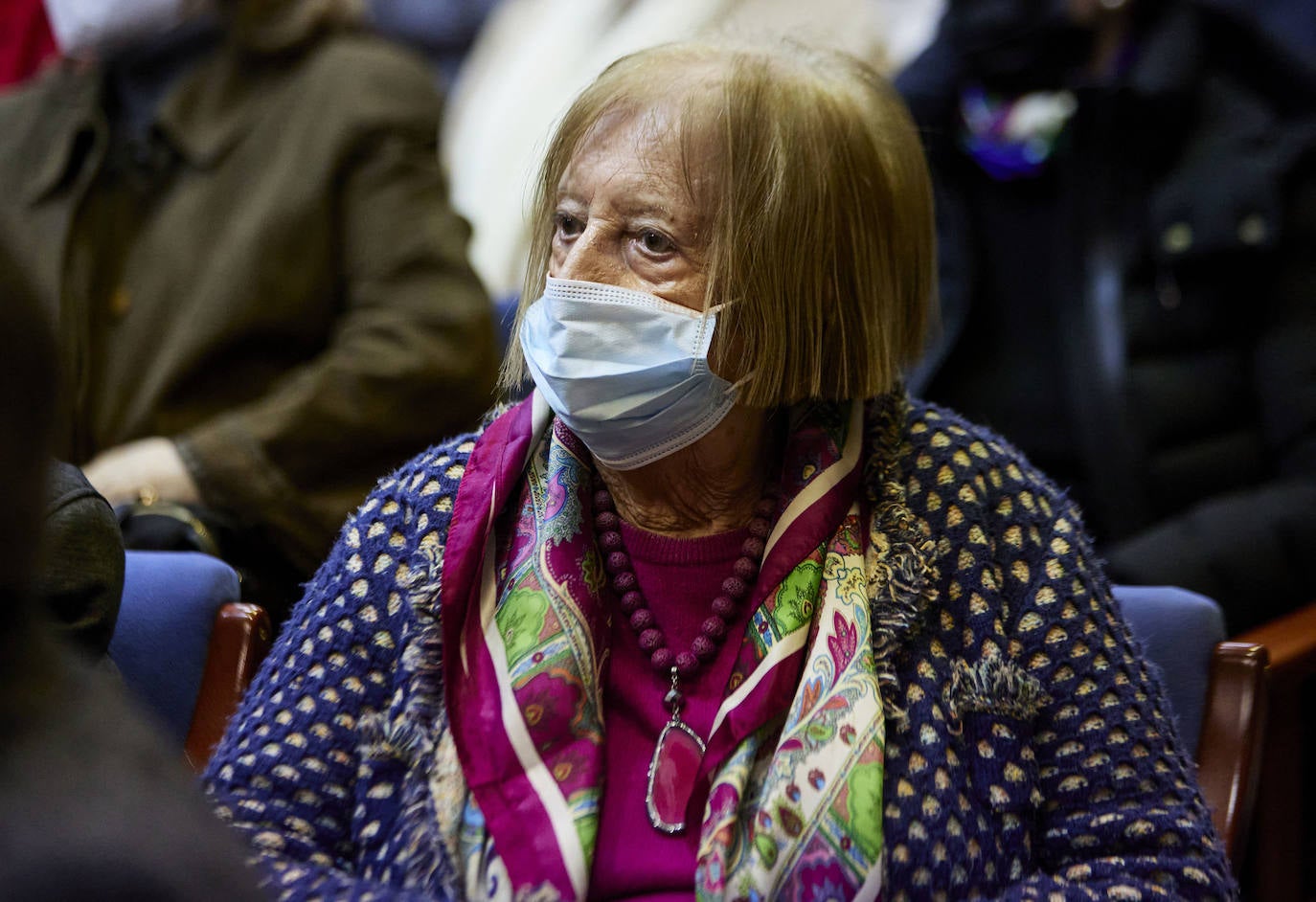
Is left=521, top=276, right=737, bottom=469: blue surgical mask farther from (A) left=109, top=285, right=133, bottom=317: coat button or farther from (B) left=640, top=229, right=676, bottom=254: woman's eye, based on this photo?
(A) left=109, top=285, right=133, bottom=317: coat button

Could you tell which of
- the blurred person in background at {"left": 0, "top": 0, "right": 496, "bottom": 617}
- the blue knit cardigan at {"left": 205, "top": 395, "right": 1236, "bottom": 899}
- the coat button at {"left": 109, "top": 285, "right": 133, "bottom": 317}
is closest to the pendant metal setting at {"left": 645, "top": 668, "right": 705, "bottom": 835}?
the blue knit cardigan at {"left": 205, "top": 395, "right": 1236, "bottom": 899}

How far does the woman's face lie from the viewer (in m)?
1.46

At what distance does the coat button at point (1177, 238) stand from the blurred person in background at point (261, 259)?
1239 mm

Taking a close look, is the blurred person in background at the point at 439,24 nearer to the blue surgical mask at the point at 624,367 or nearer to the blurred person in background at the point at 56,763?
the blue surgical mask at the point at 624,367

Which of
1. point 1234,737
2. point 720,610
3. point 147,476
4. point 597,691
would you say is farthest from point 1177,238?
point 147,476

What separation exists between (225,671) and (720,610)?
1.94ft

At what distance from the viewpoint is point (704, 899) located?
1294 millimetres

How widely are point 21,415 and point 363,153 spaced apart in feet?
6.22

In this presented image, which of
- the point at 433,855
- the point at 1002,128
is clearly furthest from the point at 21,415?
the point at 1002,128

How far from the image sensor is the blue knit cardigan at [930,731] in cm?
133

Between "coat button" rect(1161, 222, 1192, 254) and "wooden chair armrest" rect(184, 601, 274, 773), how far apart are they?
176 cm

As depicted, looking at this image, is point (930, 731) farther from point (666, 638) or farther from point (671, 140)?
point (671, 140)

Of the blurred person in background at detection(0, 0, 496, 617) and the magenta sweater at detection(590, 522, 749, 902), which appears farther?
the blurred person in background at detection(0, 0, 496, 617)

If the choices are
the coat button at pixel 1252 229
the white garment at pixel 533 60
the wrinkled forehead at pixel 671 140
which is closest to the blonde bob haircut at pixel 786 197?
the wrinkled forehead at pixel 671 140
